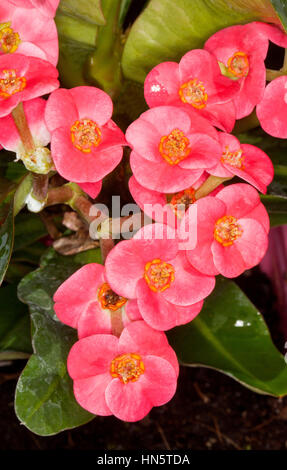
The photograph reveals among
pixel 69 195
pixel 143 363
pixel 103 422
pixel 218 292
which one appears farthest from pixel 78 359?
pixel 103 422

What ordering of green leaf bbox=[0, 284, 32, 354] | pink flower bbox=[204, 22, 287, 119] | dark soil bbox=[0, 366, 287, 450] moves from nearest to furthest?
pink flower bbox=[204, 22, 287, 119] → green leaf bbox=[0, 284, 32, 354] → dark soil bbox=[0, 366, 287, 450]

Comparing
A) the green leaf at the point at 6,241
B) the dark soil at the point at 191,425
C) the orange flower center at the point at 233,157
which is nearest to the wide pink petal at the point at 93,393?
the green leaf at the point at 6,241

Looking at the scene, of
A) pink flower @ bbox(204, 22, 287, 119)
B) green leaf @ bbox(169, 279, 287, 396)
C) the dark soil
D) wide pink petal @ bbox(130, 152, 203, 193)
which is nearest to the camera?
wide pink petal @ bbox(130, 152, 203, 193)

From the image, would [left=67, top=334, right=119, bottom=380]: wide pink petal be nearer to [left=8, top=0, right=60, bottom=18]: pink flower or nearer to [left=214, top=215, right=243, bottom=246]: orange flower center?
[left=214, top=215, right=243, bottom=246]: orange flower center

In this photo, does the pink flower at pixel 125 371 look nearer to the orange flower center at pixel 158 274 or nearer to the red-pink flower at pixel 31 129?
the orange flower center at pixel 158 274

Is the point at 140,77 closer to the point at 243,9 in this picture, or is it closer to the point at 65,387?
the point at 243,9

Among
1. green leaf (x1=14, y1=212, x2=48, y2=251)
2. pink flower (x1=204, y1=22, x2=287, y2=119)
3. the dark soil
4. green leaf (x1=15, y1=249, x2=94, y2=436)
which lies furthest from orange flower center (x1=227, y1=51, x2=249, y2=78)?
the dark soil
